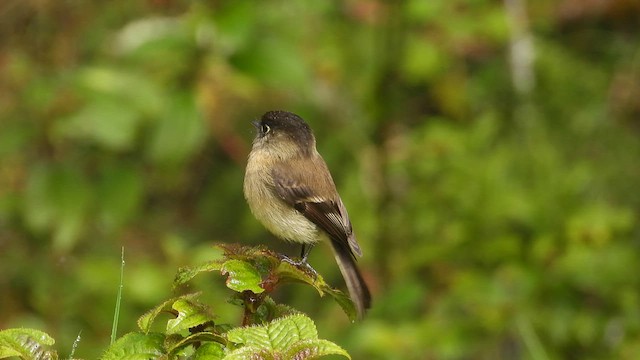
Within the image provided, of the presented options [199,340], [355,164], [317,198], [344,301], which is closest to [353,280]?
[317,198]

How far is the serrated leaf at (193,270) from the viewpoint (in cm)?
279

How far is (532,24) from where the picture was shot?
934 centimetres

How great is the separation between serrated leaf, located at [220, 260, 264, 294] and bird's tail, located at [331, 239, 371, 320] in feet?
5.70

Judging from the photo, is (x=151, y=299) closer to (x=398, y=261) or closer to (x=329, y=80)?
(x=398, y=261)

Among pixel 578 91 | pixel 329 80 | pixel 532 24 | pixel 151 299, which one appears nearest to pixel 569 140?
pixel 578 91

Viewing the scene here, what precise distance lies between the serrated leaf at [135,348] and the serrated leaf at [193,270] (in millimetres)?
170

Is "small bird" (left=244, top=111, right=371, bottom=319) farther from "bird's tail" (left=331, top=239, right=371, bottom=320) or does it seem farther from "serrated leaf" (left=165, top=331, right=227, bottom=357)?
"serrated leaf" (left=165, top=331, right=227, bottom=357)

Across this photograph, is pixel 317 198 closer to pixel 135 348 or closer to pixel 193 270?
pixel 193 270

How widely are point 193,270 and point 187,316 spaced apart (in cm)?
17

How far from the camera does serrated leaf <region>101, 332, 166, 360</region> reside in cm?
267

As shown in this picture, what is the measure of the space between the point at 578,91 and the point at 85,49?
3986mm

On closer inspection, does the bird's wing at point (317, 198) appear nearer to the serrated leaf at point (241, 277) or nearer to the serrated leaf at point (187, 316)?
the serrated leaf at point (241, 277)

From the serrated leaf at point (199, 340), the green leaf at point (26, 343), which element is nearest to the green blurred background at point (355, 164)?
the serrated leaf at point (199, 340)

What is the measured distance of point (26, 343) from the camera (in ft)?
8.75
